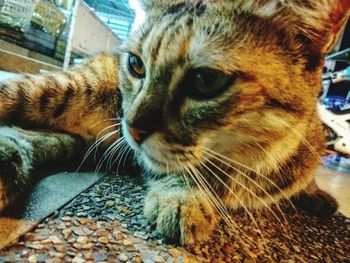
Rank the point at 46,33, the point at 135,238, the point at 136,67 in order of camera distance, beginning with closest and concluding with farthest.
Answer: the point at 135,238 → the point at 136,67 → the point at 46,33

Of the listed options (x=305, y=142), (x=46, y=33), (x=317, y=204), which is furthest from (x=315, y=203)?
(x=46, y=33)

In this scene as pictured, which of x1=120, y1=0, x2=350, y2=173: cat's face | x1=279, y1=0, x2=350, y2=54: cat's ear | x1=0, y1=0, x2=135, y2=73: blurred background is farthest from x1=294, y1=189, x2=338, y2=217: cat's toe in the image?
x1=0, y1=0, x2=135, y2=73: blurred background

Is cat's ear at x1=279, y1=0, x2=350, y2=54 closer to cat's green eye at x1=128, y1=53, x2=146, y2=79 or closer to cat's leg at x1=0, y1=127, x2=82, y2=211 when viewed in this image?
cat's green eye at x1=128, y1=53, x2=146, y2=79

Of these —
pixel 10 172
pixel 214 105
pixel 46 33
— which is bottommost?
pixel 10 172

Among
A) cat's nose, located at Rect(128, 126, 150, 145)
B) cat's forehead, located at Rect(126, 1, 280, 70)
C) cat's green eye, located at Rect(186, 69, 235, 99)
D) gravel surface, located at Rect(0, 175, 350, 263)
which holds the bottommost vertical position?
gravel surface, located at Rect(0, 175, 350, 263)

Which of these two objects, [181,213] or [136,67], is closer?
[181,213]

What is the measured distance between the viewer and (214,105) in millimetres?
984

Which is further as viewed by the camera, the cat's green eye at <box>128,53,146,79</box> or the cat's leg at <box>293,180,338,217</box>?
the cat's leg at <box>293,180,338,217</box>

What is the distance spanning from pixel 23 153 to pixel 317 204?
1425 millimetres

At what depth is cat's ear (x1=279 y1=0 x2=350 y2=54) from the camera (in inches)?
37.7

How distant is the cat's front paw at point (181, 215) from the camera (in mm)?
930

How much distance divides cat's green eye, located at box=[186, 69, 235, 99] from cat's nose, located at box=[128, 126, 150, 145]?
0.67ft

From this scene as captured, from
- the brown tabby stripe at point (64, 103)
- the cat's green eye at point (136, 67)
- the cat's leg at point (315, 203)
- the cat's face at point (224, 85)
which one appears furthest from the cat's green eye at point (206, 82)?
the cat's leg at point (315, 203)

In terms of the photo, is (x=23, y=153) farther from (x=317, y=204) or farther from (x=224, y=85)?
(x=317, y=204)
